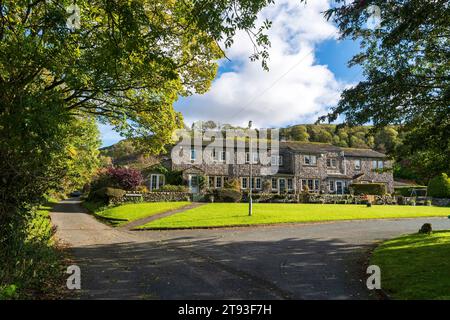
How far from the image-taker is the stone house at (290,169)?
45.5 metres

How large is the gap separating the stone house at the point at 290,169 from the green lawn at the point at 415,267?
105 feet

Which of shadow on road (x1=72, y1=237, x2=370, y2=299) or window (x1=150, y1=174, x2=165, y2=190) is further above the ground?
window (x1=150, y1=174, x2=165, y2=190)

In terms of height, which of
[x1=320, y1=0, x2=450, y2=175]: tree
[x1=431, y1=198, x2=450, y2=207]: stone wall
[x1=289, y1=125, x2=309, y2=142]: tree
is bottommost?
[x1=431, y1=198, x2=450, y2=207]: stone wall

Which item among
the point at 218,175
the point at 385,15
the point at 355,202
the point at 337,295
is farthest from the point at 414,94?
the point at 218,175

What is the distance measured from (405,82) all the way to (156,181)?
122ft

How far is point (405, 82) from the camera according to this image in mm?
10641

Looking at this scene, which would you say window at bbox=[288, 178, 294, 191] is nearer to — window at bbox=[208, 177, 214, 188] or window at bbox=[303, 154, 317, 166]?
window at bbox=[303, 154, 317, 166]

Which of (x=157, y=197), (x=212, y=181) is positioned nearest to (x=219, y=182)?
(x=212, y=181)

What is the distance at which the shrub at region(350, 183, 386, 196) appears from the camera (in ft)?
159

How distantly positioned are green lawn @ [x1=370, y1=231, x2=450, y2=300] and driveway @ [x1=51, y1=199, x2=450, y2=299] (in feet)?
2.26

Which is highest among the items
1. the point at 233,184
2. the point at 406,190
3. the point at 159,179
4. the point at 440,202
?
the point at 159,179

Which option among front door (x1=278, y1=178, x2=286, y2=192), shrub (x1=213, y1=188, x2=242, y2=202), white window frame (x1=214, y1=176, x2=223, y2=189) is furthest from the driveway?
front door (x1=278, y1=178, x2=286, y2=192)

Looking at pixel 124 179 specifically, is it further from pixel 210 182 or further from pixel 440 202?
pixel 440 202

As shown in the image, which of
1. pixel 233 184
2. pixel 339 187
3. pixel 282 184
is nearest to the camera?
pixel 233 184
